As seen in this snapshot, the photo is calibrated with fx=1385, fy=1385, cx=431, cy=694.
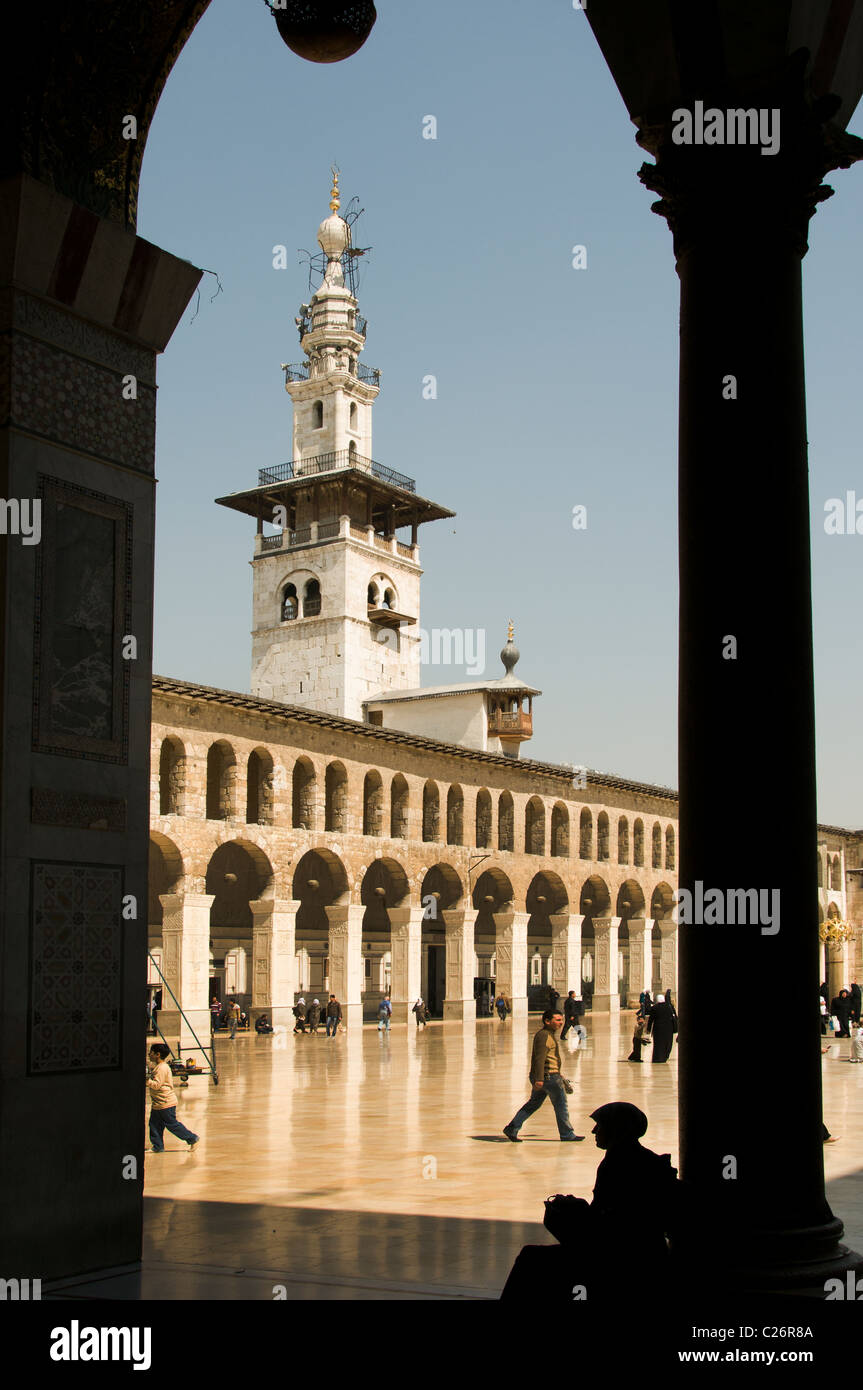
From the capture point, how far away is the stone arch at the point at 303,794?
38.1 meters

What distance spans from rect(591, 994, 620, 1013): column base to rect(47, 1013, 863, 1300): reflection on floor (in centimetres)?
2775

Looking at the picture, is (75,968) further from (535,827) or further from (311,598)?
(311,598)

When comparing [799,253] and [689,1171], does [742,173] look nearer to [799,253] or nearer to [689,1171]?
[799,253]

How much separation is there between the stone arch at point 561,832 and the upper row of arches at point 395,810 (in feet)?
0.12

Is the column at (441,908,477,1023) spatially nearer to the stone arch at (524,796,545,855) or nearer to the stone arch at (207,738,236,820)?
the stone arch at (524,796,545,855)

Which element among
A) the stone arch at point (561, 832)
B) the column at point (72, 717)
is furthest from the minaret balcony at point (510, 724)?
the column at point (72, 717)

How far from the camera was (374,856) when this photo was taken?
40688 millimetres

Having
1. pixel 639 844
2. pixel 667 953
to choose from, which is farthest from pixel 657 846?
pixel 667 953

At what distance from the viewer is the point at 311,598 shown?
60156 millimetres

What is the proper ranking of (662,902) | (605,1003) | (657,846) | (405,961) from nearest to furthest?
(405,961) < (605,1003) < (657,846) < (662,902)

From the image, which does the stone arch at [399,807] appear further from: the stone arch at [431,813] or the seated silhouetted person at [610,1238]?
the seated silhouetted person at [610,1238]

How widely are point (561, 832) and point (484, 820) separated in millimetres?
4927

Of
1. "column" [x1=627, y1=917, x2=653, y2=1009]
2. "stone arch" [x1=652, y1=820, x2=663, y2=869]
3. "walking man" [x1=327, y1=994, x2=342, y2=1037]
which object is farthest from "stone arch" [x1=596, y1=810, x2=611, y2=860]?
"walking man" [x1=327, y1=994, x2=342, y2=1037]

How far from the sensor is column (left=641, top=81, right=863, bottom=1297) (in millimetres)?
4758
